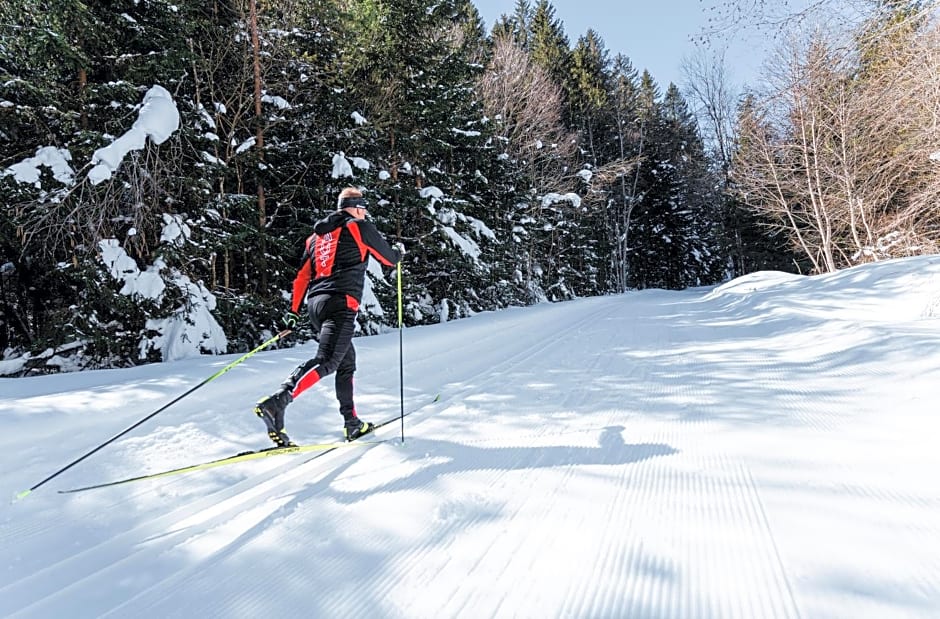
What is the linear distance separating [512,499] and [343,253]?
205 centimetres

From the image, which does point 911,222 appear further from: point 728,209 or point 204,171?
point 728,209

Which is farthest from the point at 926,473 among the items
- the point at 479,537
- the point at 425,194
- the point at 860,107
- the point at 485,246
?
the point at 485,246

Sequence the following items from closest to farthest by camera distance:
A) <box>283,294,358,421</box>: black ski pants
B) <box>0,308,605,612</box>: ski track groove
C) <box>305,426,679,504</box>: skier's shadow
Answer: <box>0,308,605,612</box>: ski track groove → <box>305,426,679,504</box>: skier's shadow → <box>283,294,358,421</box>: black ski pants

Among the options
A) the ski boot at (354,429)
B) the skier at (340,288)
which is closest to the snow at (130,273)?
the skier at (340,288)

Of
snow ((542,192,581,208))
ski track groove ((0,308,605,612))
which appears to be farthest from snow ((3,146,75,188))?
snow ((542,192,581,208))

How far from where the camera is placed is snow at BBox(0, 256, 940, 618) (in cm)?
153

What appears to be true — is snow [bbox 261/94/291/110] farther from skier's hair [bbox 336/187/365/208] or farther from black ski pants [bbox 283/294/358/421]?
black ski pants [bbox 283/294/358/421]

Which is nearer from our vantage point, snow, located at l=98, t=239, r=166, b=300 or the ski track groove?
the ski track groove

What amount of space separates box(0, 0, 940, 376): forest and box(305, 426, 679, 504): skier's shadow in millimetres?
5021

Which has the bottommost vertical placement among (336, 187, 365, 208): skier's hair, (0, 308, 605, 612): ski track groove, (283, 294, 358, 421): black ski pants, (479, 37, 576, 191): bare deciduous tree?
(0, 308, 605, 612): ski track groove

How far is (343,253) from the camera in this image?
10.6ft

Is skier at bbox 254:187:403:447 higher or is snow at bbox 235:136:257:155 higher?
snow at bbox 235:136:257:155

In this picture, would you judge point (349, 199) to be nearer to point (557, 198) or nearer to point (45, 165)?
point (45, 165)

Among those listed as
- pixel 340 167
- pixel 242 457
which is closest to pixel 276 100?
pixel 340 167
